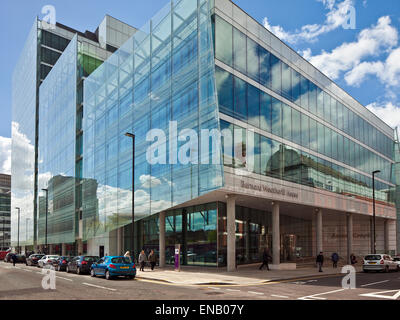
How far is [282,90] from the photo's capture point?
3641 cm

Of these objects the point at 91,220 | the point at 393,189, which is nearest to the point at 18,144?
the point at 91,220

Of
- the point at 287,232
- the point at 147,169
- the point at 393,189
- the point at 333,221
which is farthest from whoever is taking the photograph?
the point at 393,189

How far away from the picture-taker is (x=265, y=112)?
33719 mm

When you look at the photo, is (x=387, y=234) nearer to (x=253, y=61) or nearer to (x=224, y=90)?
(x=253, y=61)

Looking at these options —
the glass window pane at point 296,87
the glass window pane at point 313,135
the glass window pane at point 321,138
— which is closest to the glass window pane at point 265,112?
the glass window pane at point 296,87

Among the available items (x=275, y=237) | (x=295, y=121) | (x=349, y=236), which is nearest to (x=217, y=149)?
(x=275, y=237)

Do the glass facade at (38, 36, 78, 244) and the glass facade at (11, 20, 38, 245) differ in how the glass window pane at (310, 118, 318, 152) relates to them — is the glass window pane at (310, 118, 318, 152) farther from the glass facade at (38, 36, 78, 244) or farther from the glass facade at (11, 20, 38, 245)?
the glass facade at (11, 20, 38, 245)

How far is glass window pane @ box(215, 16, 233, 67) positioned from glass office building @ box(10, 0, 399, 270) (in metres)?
0.11

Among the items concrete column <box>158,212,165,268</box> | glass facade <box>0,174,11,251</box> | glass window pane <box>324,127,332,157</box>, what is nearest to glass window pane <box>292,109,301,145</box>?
glass window pane <box>324,127,332,157</box>

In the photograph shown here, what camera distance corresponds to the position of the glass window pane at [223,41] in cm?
2919

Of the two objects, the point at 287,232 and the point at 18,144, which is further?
the point at 18,144

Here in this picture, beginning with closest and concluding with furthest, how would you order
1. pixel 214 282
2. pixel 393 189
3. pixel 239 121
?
pixel 214 282, pixel 239 121, pixel 393 189
